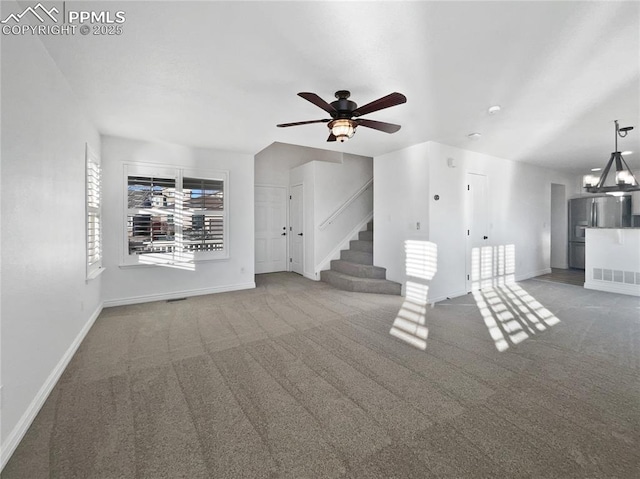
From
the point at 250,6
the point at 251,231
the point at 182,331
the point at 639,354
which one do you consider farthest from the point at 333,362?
the point at 251,231

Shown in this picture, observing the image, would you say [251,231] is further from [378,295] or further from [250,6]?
[250,6]

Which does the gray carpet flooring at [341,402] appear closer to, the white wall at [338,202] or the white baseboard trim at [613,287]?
the white baseboard trim at [613,287]

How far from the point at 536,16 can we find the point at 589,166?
6504 millimetres

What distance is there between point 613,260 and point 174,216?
767cm

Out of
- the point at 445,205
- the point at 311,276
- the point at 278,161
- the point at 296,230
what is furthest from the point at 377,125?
the point at 278,161

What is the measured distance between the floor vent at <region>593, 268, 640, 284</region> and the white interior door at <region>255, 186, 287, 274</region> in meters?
6.31

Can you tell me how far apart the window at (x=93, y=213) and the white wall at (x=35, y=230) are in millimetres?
462

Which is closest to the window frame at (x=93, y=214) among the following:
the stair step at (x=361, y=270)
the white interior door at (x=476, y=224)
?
Answer: the stair step at (x=361, y=270)

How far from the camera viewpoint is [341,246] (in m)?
6.57

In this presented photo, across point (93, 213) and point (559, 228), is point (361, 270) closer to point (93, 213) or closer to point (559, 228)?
point (93, 213)

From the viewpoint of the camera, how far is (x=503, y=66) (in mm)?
2412

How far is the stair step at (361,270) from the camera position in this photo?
544cm

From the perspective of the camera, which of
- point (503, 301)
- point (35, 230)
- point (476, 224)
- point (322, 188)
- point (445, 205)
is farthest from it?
point (322, 188)

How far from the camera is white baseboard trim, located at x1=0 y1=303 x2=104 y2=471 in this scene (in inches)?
61.8
